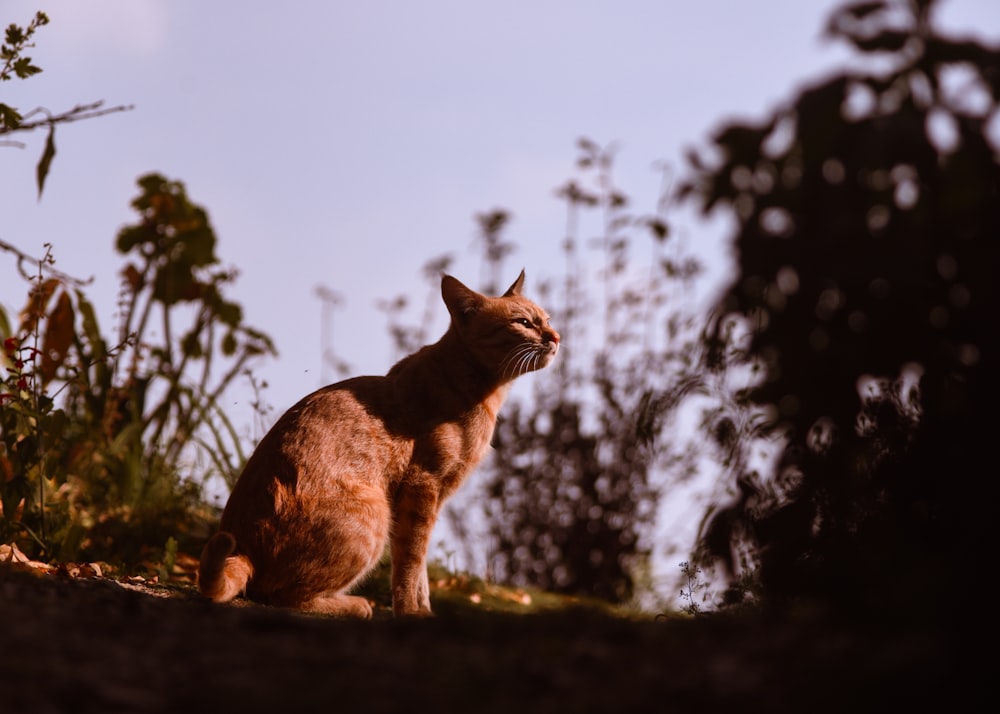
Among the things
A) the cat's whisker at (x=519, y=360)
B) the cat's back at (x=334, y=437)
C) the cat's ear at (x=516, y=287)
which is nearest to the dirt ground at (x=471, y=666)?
the cat's back at (x=334, y=437)

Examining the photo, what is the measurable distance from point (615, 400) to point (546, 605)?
5.68 feet

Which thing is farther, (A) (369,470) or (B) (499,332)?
(B) (499,332)

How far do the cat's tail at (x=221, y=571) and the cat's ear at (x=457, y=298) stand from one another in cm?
172

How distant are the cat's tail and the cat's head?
5.30 ft

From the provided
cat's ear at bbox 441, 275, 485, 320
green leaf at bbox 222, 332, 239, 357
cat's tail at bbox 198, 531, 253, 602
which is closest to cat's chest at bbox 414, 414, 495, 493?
cat's ear at bbox 441, 275, 485, 320

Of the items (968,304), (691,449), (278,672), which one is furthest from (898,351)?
(691,449)

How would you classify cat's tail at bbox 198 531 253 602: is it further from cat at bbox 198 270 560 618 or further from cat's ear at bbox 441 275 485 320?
cat's ear at bbox 441 275 485 320

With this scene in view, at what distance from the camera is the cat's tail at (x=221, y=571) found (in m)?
3.65

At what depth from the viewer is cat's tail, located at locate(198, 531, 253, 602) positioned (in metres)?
3.65

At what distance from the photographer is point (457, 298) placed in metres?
5.10

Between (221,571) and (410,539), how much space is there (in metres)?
0.97

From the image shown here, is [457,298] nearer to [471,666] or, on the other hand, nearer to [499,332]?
[499,332]

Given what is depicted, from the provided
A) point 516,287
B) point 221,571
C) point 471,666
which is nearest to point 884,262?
point 471,666

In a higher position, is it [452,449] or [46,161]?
[46,161]
